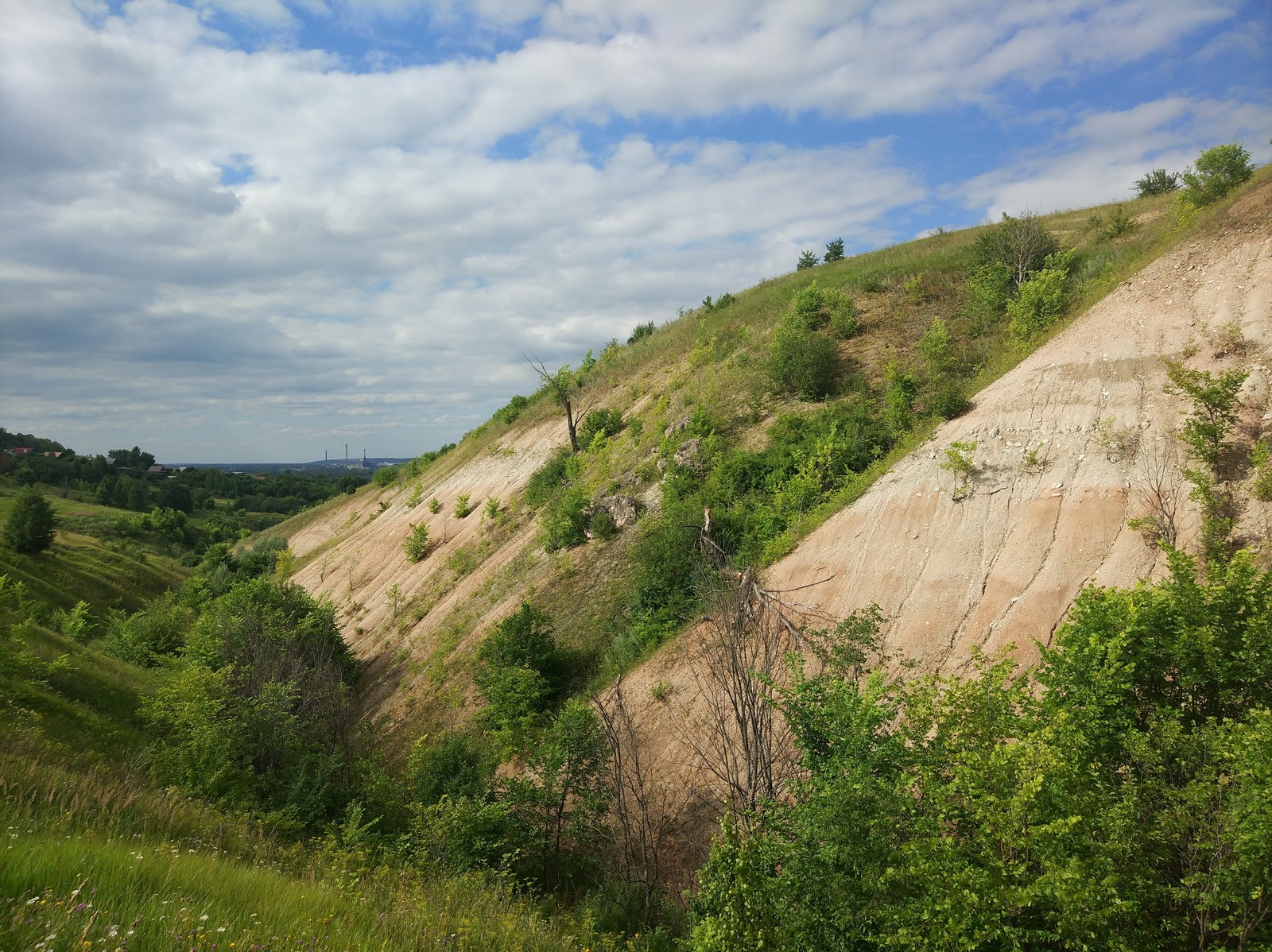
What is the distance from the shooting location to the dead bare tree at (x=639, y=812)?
42.1 ft

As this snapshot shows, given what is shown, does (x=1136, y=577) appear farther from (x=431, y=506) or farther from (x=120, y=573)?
(x=120, y=573)

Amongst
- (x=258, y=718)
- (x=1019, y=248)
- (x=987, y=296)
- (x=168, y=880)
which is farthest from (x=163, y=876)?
(x=1019, y=248)

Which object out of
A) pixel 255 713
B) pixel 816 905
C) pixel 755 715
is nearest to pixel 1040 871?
pixel 816 905

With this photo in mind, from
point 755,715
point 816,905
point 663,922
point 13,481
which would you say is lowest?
point 663,922

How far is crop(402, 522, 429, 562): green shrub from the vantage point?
34159 mm

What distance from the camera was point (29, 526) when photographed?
4422 centimetres

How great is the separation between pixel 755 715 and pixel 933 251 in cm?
2897

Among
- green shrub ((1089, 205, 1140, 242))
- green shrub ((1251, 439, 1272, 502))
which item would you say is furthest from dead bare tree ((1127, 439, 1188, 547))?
green shrub ((1089, 205, 1140, 242))

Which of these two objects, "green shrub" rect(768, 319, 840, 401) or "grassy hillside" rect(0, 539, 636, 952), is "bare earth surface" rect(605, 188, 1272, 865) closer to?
"green shrub" rect(768, 319, 840, 401)

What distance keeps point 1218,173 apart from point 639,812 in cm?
2358

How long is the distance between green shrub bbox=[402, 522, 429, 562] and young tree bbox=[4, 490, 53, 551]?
1156 inches

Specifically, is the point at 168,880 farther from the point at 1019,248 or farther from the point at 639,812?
the point at 1019,248

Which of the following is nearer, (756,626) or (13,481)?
(756,626)

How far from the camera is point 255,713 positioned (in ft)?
51.4
